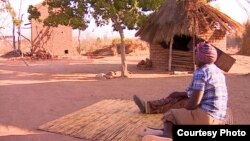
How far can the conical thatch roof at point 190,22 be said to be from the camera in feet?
51.5

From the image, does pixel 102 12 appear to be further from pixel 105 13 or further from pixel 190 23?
pixel 190 23

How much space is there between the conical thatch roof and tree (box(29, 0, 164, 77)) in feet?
4.53

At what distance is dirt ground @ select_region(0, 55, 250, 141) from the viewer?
22.9ft

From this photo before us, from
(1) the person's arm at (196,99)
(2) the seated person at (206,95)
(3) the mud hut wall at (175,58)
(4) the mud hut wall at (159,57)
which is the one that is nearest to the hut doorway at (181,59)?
(3) the mud hut wall at (175,58)

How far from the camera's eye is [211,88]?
14.7ft

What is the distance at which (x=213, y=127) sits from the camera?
12.1ft

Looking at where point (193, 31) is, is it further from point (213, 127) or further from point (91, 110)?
point (213, 127)

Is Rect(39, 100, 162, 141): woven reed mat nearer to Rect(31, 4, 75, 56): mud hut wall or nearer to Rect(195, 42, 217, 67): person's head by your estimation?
Rect(195, 42, 217, 67): person's head

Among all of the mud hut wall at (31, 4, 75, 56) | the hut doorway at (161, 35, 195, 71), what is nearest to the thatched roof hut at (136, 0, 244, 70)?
the hut doorway at (161, 35, 195, 71)

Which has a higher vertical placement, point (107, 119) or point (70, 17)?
point (70, 17)

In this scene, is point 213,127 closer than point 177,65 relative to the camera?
Yes

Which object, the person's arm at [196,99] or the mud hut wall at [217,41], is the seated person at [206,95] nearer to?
the person's arm at [196,99]

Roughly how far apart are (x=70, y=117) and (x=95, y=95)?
3203mm

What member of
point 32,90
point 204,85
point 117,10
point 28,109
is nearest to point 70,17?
point 117,10
